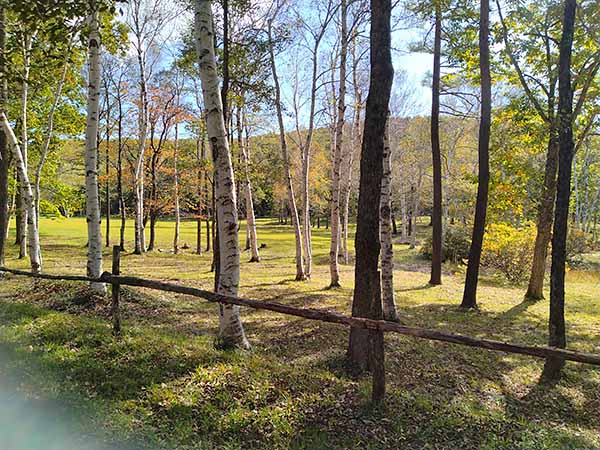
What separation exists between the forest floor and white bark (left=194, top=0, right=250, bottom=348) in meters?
0.48

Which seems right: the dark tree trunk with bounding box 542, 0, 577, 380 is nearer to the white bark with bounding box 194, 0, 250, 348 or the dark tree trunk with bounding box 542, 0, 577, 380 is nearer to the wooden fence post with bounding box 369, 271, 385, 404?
the wooden fence post with bounding box 369, 271, 385, 404

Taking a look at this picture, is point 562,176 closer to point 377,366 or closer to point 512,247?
point 377,366

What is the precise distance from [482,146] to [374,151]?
672 cm

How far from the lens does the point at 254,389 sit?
391 cm

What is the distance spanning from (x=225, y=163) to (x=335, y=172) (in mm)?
7075

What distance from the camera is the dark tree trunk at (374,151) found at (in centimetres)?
431

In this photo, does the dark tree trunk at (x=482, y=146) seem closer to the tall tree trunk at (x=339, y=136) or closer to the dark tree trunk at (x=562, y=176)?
the tall tree trunk at (x=339, y=136)

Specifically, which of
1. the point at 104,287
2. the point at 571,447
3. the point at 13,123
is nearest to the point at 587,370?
the point at 571,447

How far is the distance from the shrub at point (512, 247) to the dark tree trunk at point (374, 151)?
12953 mm

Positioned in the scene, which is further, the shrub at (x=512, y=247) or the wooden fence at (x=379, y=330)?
the shrub at (x=512, y=247)

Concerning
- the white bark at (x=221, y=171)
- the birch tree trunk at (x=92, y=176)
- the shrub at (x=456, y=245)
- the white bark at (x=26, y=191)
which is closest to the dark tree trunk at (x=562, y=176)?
the white bark at (x=221, y=171)

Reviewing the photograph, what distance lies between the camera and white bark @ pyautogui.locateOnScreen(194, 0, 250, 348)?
5051 mm

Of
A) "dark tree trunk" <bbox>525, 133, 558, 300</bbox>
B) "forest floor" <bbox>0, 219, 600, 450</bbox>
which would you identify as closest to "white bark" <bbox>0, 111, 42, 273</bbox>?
"forest floor" <bbox>0, 219, 600, 450</bbox>

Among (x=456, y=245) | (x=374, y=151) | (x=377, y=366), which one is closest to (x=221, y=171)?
(x=374, y=151)
